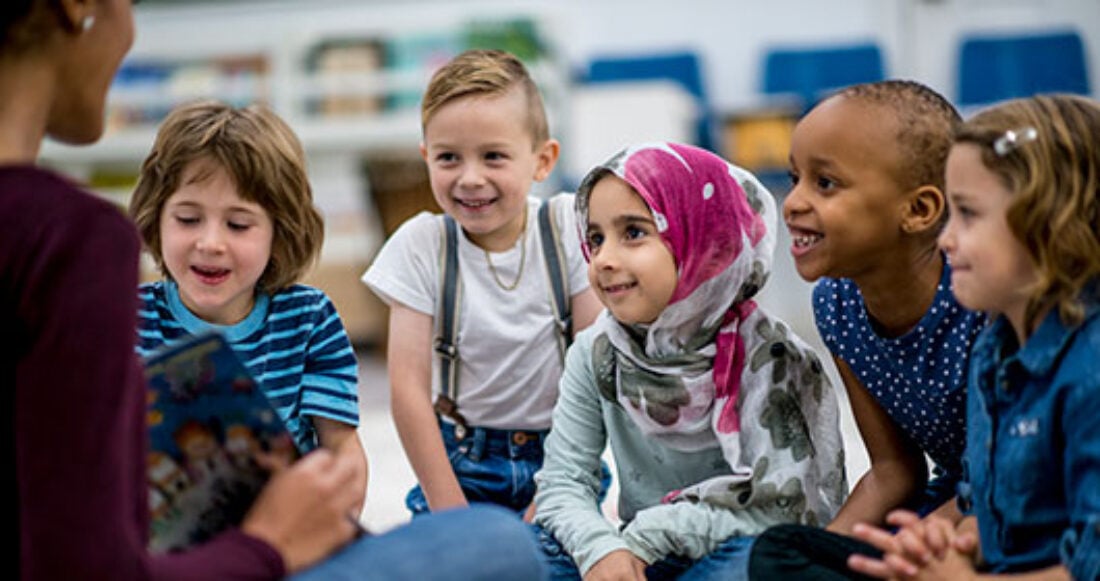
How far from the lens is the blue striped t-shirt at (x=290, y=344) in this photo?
4.83 ft

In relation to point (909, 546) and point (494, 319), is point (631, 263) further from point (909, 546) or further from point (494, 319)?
point (909, 546)

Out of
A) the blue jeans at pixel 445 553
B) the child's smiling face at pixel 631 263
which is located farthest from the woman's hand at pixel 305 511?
the child's smiling face at pixel 631 263

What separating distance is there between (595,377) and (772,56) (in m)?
4.43

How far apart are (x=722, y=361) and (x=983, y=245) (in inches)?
16.3

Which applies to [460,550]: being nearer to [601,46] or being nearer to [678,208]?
[678,208]

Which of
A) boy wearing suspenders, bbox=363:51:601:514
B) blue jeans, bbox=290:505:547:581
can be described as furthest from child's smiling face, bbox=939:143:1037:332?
boy wearing suspenders, bbox=363:51:601:514

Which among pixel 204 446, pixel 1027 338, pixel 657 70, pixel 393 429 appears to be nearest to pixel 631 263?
pixel 1027 338

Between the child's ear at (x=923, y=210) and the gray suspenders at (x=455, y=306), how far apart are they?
0.56 m

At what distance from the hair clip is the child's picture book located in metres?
0.65

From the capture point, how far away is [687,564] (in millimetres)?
1365

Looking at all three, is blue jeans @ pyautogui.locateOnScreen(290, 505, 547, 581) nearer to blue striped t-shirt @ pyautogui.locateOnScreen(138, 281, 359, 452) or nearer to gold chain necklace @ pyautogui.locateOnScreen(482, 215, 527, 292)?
blue striped t-shirt @ pyautogui.locateOnScreen(138, 281, 359, 452)

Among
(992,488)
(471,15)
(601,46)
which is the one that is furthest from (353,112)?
(992,488)

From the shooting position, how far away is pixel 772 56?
560 cm

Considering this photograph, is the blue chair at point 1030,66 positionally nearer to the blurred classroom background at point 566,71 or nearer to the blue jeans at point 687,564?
the blurred classroom background at point 566,71
